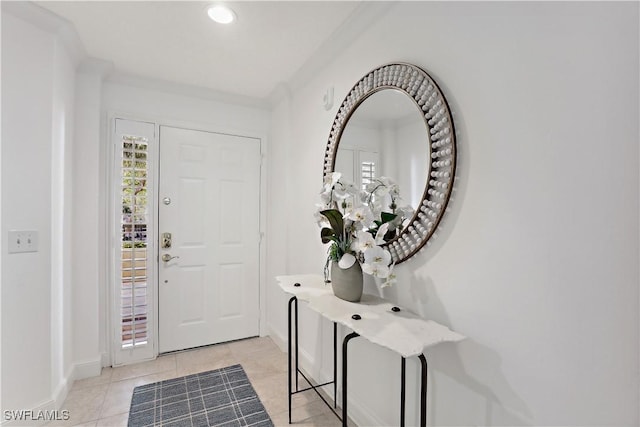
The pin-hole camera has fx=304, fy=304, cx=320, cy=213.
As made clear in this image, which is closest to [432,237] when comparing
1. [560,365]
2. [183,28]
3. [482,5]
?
[560,365]

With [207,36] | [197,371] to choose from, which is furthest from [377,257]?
[197,371]

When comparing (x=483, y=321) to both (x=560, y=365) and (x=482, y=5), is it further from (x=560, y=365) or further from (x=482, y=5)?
(x=482, y=5)

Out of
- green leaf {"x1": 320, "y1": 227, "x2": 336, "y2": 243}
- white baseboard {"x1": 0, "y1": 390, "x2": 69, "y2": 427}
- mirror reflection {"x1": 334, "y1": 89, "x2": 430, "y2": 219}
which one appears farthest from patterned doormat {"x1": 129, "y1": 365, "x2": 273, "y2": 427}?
mirror reflection {"x1": 334, "y1": 89, "x2": 430, "y2": 219}

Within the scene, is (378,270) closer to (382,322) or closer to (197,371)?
(382,322)

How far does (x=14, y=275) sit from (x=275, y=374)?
1754 mm

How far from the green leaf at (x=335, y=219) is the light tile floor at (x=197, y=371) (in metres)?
1.18

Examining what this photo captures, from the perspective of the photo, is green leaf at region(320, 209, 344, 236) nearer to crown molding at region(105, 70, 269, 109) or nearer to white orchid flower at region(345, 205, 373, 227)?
white orchid flower at region(345, 205, 373, 227)

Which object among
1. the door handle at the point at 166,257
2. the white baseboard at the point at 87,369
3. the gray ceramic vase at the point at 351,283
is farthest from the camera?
the door handle at the point at 166,257

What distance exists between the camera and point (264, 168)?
121 inches

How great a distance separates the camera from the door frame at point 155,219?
8.06 ft

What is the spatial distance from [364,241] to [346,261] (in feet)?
0.50

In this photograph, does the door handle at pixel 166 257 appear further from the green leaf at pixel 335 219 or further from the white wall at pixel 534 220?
the white wall at pixel 534 220

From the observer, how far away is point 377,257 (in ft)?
4.29

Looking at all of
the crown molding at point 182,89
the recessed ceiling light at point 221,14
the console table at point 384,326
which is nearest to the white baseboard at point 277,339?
the console table at point 384,326
